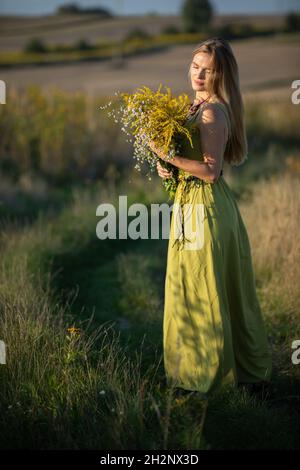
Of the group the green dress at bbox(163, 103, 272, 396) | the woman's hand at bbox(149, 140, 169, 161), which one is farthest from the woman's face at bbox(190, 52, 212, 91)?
the woman's hand at bbox(149, 140, 169, 161)

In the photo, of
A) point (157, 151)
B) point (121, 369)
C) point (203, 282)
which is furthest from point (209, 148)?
point (121, 369)

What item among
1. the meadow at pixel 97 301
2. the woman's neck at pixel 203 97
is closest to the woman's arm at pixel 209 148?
the woman's neck at pixel 203 97

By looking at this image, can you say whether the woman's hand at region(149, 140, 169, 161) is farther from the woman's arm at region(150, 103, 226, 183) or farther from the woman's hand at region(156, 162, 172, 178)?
the woman's hand at region(156, 162, 172, 178)

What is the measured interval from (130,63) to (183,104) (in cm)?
2660

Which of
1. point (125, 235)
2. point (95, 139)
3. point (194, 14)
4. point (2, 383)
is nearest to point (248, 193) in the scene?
point (125, 235)

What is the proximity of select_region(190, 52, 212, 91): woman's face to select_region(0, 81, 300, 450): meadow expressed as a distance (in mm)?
1075

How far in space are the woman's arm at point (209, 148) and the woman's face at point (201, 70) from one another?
185mm

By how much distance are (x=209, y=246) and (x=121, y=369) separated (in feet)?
2.91

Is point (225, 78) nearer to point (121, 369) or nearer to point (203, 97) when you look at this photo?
point (203, 97)

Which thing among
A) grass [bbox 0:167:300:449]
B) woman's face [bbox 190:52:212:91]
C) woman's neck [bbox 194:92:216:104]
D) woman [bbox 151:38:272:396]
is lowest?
grass [bbox 0:167:300:449]

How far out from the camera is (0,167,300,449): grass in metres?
2.52

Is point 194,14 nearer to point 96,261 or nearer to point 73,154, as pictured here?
point 73,154

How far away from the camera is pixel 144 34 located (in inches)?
1214

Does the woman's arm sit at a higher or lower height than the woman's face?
lower
